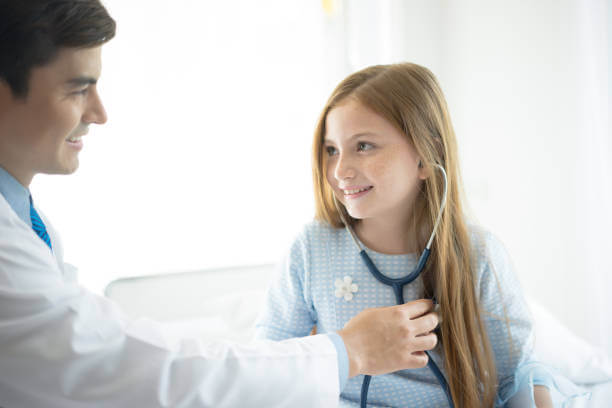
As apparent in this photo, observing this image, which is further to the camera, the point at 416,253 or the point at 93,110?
the point at 416,253

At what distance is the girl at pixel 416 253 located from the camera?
1012 millimetres

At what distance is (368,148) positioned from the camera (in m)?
1.05

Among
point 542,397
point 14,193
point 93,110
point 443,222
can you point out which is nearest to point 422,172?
point 443,222

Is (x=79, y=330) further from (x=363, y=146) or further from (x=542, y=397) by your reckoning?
(x=542, y=397)

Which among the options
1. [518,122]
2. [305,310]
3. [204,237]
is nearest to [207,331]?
[305,310]

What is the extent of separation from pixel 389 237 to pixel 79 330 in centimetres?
72

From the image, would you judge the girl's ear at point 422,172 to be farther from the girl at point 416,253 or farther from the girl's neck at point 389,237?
the girl's neck at point 389,237

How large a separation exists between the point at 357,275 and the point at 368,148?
0.31 meters

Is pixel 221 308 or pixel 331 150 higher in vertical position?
pixel 331 150

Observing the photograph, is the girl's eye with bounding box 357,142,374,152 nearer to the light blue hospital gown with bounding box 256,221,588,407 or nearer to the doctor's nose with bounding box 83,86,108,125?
the light blue hospital gown with bounding box 256,221,588,407

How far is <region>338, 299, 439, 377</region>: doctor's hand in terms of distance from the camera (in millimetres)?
859

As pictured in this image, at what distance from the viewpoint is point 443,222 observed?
1.07 metres

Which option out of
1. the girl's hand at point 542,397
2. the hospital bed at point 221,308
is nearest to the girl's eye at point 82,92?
the hospital bed at point 221,308

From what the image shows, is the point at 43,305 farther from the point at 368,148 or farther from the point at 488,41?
the point at 488,41
